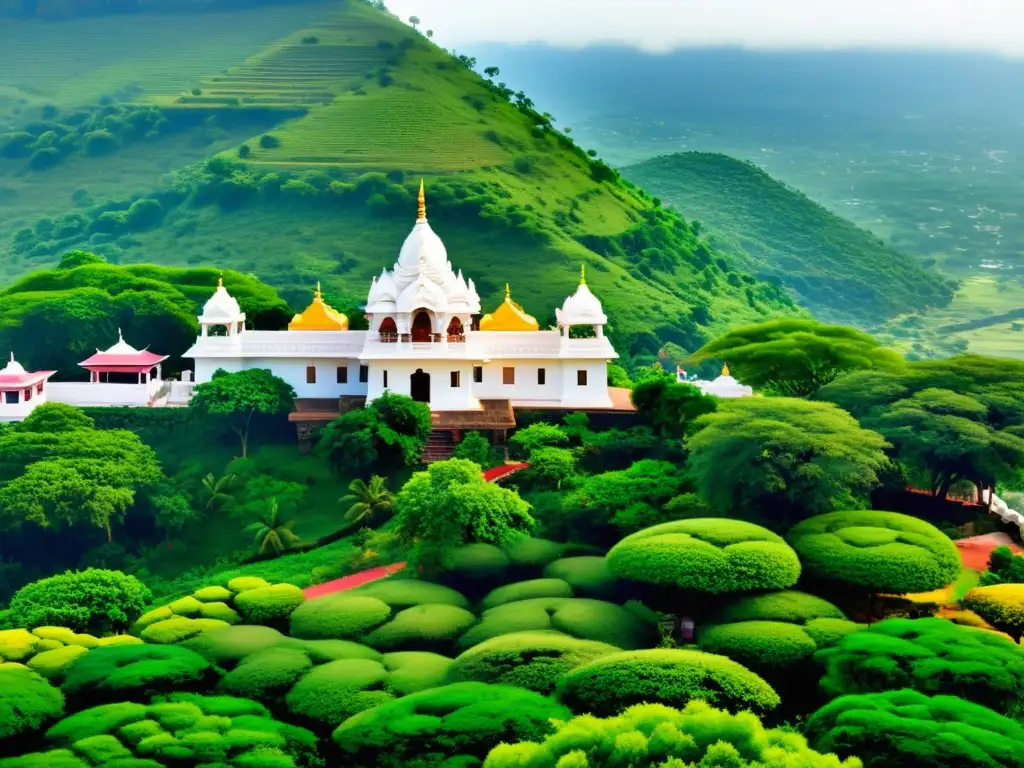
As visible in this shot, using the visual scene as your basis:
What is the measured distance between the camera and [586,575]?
97.7 ft

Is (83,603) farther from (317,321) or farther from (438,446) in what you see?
(317,321)

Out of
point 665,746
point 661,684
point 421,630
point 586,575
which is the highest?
point 586,575

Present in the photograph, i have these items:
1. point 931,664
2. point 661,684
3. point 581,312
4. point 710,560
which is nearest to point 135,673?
point 661,684

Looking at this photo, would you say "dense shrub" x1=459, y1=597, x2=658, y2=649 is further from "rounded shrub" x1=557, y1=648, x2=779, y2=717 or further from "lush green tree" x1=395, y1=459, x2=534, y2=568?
"lush green tree" x1=395, y1=459, x2=534, y2=568

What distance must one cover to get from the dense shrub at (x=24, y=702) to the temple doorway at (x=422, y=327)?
1532 centimetres

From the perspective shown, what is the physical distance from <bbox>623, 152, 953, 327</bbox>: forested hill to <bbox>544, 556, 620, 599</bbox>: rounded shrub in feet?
217


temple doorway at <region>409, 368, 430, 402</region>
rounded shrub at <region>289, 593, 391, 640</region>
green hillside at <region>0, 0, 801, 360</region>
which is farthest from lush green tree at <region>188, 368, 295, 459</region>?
green hillside at <region>0, 0, 801, 360</region>

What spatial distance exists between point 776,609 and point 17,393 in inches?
817

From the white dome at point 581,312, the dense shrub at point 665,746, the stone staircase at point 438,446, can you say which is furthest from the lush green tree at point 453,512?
the dense shrub at point 665,746

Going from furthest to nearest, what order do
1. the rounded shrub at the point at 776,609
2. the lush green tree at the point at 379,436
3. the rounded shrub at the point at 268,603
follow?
the lush green tree at the point at 379,436, the rounded shrub at the point at 268,603, the rounded shrub at the point at 776,609

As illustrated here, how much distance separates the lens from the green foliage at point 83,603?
1184 inches

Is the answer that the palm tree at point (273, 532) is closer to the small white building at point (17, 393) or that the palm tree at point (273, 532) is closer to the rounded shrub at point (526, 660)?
the small white building at point (17, 393)

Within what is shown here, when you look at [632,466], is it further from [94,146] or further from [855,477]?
[94,146]

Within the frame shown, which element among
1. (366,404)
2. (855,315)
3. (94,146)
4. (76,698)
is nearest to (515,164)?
(855,315)
